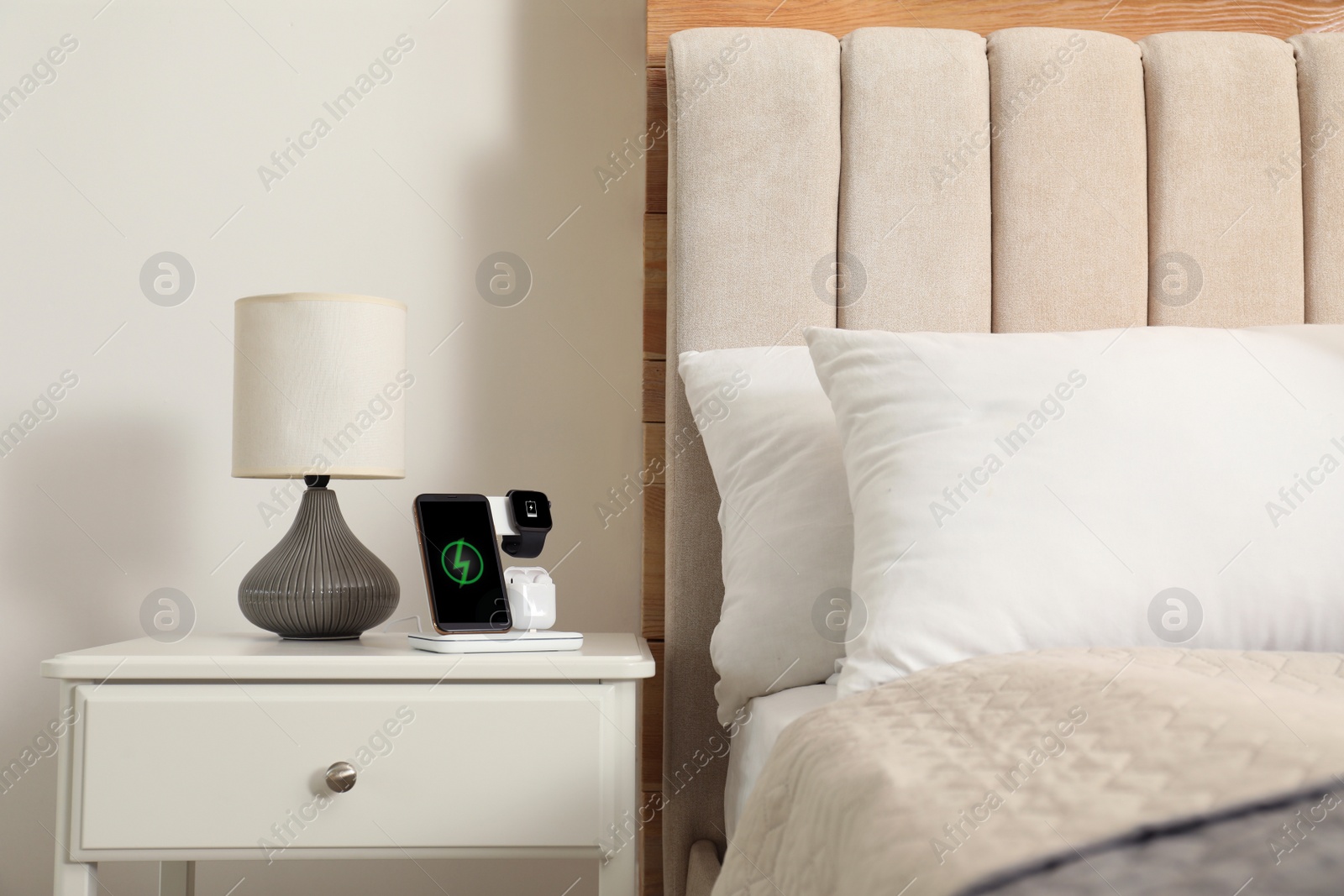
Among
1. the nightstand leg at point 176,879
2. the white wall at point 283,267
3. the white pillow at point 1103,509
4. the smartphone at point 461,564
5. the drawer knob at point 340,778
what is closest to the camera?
the white pillow at point 1103,509

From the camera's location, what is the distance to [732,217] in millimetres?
1263

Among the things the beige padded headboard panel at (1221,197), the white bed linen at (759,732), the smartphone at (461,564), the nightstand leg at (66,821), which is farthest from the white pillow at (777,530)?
the nightstand leg at (66,821)

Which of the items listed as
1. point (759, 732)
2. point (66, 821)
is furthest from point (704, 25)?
point (66, 821)

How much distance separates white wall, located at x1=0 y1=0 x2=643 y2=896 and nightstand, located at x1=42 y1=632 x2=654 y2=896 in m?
0.51

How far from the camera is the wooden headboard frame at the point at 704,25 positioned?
1.32 meters

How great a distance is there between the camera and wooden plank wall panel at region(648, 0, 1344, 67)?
138 centimetres

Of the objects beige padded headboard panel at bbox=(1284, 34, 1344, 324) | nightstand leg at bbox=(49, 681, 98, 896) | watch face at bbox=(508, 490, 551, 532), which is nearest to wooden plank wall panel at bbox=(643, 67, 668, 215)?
watch face at bbox=(508, 490, 551, 532)

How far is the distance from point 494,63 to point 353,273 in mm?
414

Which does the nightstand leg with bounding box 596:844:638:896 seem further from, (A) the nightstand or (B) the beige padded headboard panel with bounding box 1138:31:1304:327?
(B) the beige padded headboard panel with bounding box 1138:31:1304:327

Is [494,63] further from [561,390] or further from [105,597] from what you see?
[105,597]

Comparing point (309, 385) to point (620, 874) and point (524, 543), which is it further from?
point (620, 874)

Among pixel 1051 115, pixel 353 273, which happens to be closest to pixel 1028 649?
pixel 1051 115

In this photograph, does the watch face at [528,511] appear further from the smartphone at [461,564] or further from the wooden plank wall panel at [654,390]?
the wooden plank wall panel at [654,390]

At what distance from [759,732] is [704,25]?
3.28 feet
